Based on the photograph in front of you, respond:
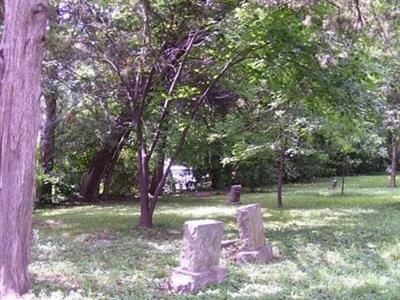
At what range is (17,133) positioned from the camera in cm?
522

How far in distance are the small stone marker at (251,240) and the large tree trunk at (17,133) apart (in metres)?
3.02

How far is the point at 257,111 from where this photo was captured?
14.3 metres

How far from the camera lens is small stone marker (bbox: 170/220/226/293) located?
5707 millimetres

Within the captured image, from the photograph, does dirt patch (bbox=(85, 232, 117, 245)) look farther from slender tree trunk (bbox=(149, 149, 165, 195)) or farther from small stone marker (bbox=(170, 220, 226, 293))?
slender tree trunk (bbox=(149, 149, 165, 195))

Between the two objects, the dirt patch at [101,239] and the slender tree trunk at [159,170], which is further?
the slender tree trunk at [159,170]

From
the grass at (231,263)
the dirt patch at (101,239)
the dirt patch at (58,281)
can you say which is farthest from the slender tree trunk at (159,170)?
the dirt patch at (58,281)

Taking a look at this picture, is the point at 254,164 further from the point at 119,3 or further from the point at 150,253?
the point at 150,253

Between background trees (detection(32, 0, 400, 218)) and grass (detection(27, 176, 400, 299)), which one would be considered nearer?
grass (detection(27, 176, 400, 299))

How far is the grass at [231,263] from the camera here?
18.1 feet

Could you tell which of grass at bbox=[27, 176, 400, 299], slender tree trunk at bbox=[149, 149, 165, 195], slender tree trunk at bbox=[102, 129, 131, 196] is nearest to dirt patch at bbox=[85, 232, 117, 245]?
grass at bbox=[27, 176, 400, 299]

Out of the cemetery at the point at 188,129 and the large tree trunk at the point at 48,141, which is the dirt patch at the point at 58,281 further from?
the large tree trunk at the point at 48,141

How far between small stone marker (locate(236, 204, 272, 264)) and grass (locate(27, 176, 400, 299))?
22 cm

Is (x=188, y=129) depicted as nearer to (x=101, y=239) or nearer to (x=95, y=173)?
(x=101, y=239)

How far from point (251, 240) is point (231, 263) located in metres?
0.43
